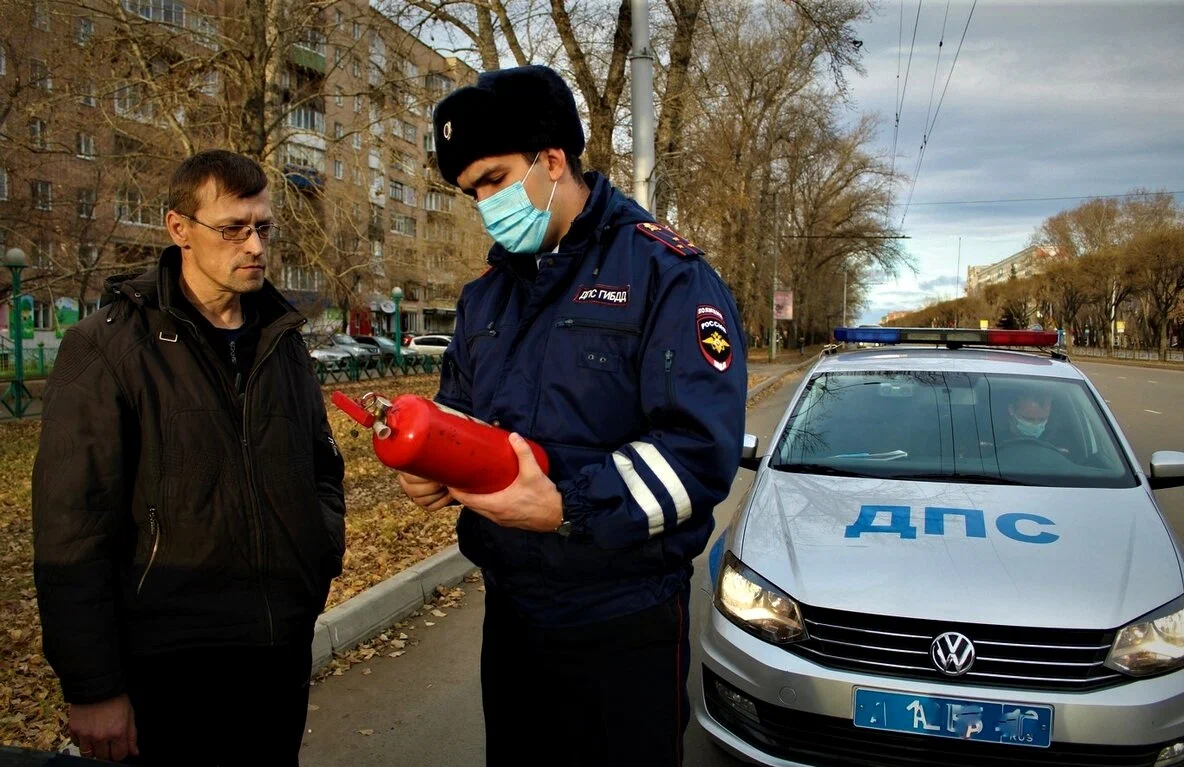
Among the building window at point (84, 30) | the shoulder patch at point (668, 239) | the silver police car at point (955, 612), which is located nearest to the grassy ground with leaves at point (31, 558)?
the shoulder patch at point (668, 239)

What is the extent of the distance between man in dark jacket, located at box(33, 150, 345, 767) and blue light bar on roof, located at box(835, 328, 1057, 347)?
364 cm

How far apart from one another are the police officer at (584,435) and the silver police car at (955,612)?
1186 millimetres

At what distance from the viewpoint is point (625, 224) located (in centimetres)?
174

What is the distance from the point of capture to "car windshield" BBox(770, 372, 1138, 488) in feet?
12.0

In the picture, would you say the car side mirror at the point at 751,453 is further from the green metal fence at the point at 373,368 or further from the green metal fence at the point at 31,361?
the green metal fence at the point at 31,361

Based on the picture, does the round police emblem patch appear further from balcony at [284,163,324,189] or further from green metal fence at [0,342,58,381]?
green metal fence at [0,342,58,381]

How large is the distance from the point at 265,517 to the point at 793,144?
130 feet

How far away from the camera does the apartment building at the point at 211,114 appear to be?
1018cm

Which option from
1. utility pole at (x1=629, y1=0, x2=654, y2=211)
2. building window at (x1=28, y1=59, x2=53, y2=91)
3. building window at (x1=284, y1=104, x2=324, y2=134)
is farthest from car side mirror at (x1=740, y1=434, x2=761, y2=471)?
building window at (x1=28, y1=59, x2=53, y2=91)

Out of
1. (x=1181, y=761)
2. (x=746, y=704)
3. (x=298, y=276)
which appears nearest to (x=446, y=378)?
(x=746, y=704)

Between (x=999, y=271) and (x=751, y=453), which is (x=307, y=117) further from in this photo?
(x=999, y=271)

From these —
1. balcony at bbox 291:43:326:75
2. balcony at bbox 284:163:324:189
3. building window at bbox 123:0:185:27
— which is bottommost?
balcony at bbox 284:163:324:189

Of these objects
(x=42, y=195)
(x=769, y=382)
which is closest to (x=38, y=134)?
(x=42, y=195)

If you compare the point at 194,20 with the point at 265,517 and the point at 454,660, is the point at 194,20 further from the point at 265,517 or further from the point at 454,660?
the point at 265,517
